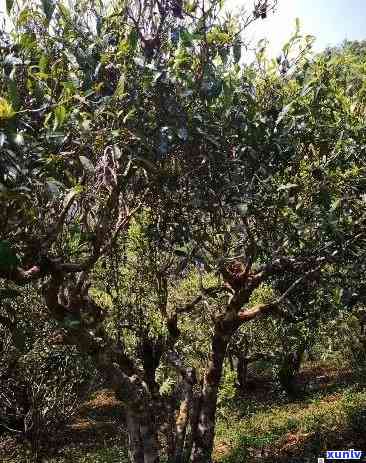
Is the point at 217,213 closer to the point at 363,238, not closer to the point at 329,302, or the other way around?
the point at 363,238

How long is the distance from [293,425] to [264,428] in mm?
1629

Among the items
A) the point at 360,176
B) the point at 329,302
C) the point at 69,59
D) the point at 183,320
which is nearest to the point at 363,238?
the point at 360,176

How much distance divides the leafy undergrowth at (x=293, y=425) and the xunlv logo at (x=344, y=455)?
15.5 inches

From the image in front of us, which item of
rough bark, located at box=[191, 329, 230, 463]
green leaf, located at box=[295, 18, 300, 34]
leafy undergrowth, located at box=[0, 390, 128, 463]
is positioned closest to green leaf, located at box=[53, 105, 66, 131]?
green leaf, located at box=[295, 18, 300, 34]

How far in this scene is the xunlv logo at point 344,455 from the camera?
941cm

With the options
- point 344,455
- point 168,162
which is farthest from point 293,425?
point 168,162

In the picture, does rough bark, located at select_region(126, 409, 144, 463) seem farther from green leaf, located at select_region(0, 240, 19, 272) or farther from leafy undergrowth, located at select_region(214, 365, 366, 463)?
green leaf, located at select_region(0, 240, 19, 272)

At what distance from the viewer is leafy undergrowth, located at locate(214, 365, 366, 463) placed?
1125 centimetres

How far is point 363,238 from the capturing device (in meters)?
7.20

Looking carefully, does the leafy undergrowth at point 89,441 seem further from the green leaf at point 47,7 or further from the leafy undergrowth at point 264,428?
the green leaf at point 47,7

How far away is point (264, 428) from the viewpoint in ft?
52.4

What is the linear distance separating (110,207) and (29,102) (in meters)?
1.40

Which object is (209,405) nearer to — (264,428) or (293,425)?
Result: (293,425)

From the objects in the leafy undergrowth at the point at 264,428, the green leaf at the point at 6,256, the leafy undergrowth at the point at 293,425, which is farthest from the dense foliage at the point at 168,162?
the leafy undergrowth at the point at 264,428
